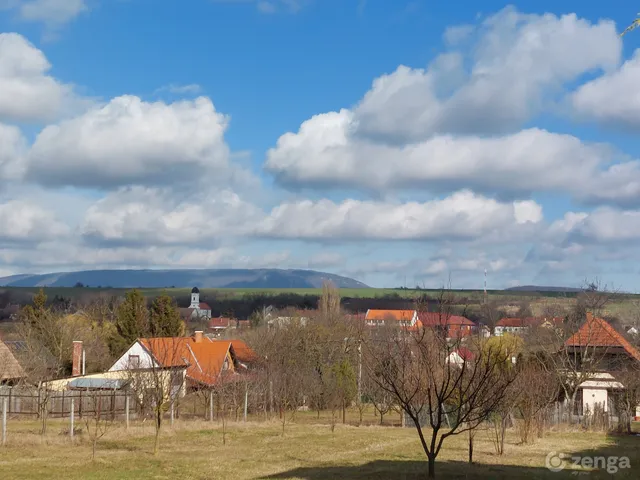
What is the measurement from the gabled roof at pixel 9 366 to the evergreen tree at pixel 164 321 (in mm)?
15691

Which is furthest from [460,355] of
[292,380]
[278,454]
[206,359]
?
[206,359]

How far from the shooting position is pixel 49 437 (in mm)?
24812

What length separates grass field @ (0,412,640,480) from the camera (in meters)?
17.7

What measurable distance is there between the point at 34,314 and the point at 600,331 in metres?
40.3

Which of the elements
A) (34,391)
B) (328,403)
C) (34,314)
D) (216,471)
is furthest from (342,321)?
(216,471)

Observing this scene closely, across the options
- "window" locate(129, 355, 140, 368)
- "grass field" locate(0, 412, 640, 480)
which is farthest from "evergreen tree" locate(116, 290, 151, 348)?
"grass field" locate(0, 412, 640, 480)

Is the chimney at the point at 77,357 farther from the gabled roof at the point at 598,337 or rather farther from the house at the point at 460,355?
the house at the point at 460,355

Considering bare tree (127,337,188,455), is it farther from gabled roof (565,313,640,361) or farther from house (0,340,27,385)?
gabled roof (565,313,640,361)

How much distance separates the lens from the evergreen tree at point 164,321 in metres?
59.4

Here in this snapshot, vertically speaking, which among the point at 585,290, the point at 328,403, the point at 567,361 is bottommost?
the point at 328,403

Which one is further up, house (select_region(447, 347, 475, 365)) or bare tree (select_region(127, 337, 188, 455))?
house (select_region(447, 347, 475, 365))

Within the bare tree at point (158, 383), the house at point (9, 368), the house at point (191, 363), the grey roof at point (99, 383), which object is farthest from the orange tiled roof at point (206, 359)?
the house at point (9, 368)

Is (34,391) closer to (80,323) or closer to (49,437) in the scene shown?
(49,437)

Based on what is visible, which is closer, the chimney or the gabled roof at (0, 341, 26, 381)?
the gabled roof at (0, 341, 26, 381)
